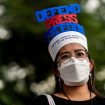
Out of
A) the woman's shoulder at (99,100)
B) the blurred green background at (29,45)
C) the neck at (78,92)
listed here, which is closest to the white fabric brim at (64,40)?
the neck at (78,92)

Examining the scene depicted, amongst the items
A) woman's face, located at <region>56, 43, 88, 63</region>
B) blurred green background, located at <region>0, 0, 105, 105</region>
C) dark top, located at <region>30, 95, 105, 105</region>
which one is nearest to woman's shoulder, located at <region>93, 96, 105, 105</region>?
dark top, located at <region>30, 95, 105, 105</region>

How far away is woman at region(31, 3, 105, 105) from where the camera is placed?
19.4 ft

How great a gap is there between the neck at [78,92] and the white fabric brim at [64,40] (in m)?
0.29

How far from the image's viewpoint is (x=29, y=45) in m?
11.3

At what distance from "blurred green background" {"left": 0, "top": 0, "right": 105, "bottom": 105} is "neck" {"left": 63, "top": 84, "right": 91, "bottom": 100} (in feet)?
13.9

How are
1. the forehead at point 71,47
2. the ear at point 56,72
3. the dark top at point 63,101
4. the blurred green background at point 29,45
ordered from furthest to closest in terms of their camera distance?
the blurred green background at point 29,45 → the ear at point 56,72 → the forehead at point 71,47 → the dark top at point 63,101

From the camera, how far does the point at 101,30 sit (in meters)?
10.9

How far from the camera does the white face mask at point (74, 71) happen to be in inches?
235

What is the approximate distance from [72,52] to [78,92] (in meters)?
0.29

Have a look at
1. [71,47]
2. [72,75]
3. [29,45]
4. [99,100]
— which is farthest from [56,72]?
[29,45]

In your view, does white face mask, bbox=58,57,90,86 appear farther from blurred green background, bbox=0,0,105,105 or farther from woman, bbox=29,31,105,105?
blurred green background, bbox=0,0,105,105

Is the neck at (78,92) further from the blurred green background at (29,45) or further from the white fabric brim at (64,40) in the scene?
the blurred green background at (29,45)

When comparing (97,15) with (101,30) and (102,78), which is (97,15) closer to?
(101,30)

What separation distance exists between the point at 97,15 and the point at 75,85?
4.97 metres
